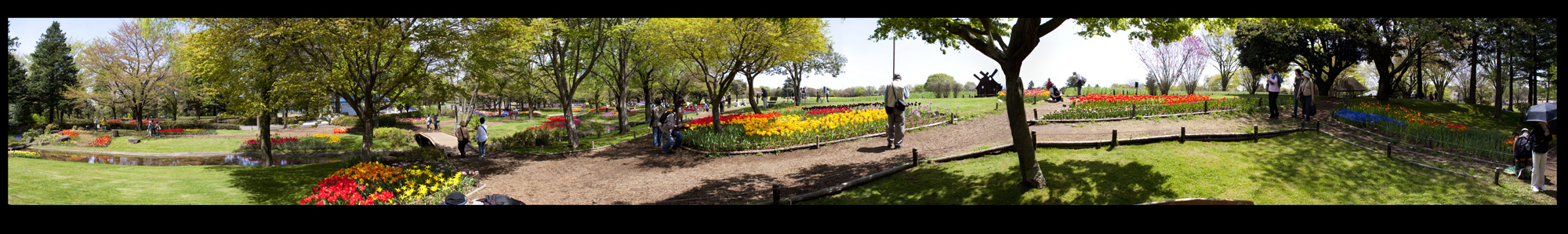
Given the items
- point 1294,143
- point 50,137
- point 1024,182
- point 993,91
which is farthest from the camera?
point 993,91

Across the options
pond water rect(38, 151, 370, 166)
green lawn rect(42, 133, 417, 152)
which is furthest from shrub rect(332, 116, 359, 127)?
pond water rect(38, 151, 370, 166)

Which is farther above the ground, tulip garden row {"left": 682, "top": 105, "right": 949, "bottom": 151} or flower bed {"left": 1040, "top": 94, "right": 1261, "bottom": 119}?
flower bed {"left": 1040, "top": 94, "right": 1261, "bottom": 119}

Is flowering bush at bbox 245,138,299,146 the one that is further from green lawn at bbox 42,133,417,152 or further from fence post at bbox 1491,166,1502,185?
fence post at bbox 1491,166,1502,185

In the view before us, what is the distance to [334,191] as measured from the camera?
5.74 metres

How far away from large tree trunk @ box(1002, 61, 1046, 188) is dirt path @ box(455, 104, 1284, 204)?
2.21 metres

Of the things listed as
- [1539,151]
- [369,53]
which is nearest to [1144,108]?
[1539,151]

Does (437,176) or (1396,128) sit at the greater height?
(1396,128)

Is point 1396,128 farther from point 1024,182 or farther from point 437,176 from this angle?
point 437,176

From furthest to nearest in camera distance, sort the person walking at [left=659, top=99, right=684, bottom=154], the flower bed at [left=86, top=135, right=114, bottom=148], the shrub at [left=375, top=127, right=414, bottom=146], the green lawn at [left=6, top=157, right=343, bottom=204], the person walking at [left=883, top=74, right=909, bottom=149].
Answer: the shrub at [left=375, top=127, right=414, bottom=146], the flower bed at [left=86, top=135, right=114, bottom=148], the person walking at [left=659, top=99, right=684, bottom=154], the person walking at [left=883, top=74, right=909, bottom=149], the green lawn at [left=6, top=157, right=343, bottom=204]

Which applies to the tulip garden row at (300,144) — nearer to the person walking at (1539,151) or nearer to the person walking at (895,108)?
the person walking at (895,108)

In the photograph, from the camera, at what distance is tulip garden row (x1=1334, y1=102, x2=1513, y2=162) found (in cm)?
569

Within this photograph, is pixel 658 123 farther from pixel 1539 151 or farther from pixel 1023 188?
pixel 1539 151
